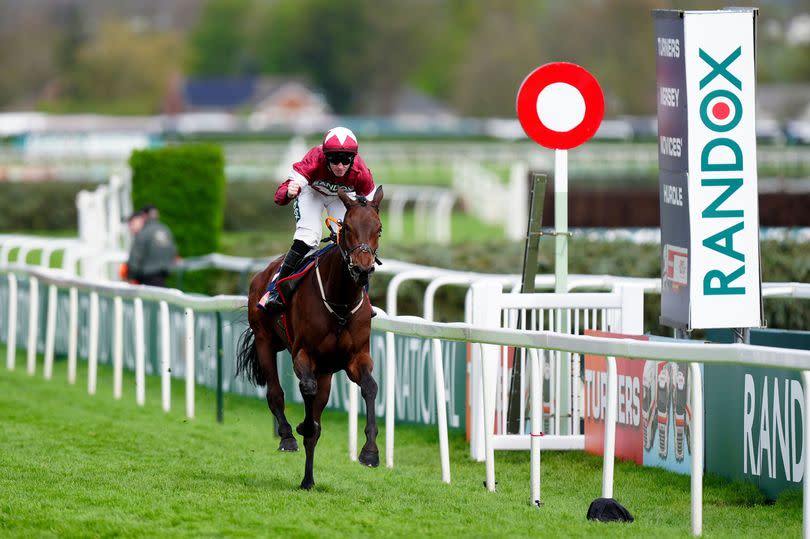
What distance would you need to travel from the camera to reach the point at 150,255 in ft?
41.6

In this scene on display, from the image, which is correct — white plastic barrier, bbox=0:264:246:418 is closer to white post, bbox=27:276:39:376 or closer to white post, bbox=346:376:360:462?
white post, bbox=27:276:39:376

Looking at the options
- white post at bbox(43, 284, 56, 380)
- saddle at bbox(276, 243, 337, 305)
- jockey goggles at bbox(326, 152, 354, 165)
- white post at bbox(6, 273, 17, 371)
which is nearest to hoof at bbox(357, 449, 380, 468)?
saddle at bbox(276, 243, 337, 305)

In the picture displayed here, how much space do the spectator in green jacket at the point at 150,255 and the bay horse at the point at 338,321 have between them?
5.80 m

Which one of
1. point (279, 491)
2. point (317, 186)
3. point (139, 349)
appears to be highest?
point (317, 186)

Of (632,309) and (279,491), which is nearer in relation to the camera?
(279,491)

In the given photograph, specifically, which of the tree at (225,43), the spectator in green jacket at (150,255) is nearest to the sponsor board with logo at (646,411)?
the spectator in green jacket at (150,255)

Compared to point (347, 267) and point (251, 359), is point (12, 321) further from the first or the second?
point (347, 267)

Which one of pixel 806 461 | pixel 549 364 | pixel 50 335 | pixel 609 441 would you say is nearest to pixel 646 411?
pixel 549 364

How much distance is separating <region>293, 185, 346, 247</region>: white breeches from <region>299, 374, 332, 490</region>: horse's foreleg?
2.29ft

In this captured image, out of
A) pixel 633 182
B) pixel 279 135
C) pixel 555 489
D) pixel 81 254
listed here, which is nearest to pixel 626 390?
pixel 555 489

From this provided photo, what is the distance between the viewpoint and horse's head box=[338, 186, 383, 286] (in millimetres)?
→ 6133

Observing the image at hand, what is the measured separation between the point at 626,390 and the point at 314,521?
92.0 inches

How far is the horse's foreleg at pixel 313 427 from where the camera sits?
6480 millimetres

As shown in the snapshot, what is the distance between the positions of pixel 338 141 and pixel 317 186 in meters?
0.40
